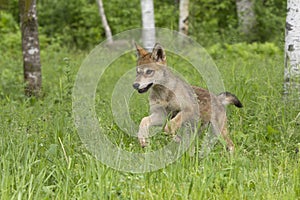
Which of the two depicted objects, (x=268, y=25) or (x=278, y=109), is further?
(x=268, y=25)

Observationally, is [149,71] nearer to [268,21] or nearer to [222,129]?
[222,129]

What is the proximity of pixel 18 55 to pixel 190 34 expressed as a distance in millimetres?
5272

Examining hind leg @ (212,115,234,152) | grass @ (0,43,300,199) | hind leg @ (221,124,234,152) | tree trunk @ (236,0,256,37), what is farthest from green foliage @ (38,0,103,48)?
hind leg @ (221,124,234,152)

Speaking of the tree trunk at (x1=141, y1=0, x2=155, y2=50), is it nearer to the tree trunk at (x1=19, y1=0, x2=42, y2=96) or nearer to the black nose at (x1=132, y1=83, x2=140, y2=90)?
the tree trunk at (x1=19, y1=0, x2=42, y2=96)

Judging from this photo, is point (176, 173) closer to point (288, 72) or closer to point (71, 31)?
point (288, 72)

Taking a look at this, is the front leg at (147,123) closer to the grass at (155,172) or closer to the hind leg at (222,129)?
the grass at (155,172)

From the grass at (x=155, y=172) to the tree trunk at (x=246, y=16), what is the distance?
1155 cm

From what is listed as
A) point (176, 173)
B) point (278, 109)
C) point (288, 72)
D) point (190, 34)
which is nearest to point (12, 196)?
point (176, 173)

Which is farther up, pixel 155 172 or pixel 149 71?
pixel 149 71

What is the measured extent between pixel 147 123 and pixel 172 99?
582mm

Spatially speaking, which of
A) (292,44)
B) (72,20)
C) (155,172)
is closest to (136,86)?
(155,172)

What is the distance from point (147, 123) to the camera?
7188mm

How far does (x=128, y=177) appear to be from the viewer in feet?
18.5

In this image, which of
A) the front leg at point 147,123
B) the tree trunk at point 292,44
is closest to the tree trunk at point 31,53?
the front leg at point 147,123
